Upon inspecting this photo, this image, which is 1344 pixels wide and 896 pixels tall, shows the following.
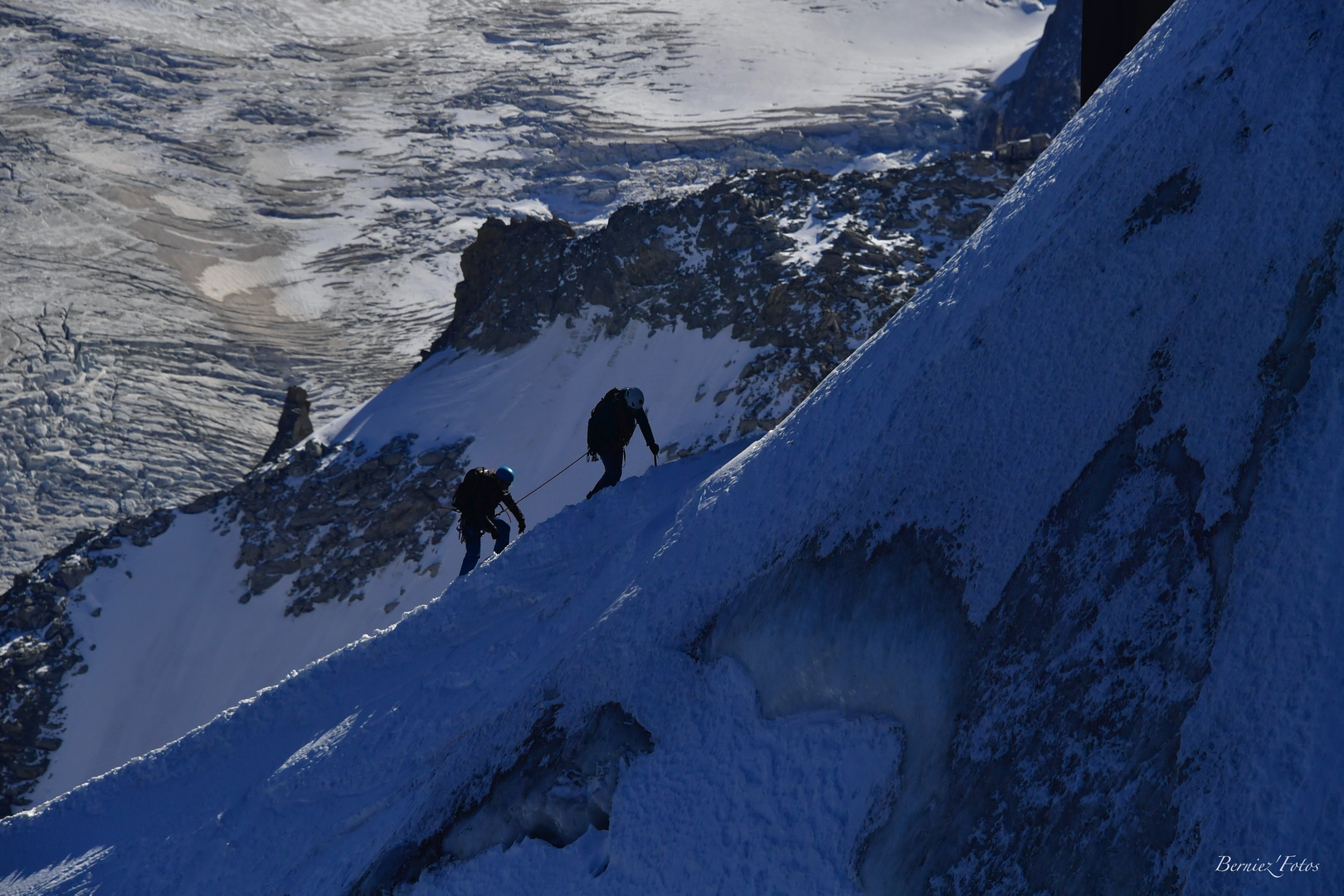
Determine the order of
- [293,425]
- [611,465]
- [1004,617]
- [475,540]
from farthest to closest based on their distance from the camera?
[293,425] → [475,540] → [611,465] → [1004,617]

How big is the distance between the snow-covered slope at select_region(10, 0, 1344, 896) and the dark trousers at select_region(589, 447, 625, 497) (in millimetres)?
1312

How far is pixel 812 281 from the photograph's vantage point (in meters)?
25.1

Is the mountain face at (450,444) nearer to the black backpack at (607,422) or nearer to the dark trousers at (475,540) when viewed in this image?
the dark trousers at (475,540)

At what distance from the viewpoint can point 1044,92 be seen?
74438 millimetres

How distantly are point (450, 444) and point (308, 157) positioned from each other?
6575cm

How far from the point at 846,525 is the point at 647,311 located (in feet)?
77.2

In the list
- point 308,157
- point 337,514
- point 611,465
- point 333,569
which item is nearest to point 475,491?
point 611,465

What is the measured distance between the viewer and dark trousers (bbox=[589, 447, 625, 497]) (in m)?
9.40

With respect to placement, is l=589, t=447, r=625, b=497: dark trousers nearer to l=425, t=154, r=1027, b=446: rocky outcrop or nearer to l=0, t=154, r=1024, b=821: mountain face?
l=425, t=154, r=1027, b=446: rocky outcrop

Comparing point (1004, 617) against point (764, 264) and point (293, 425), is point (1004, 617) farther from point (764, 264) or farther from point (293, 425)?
point (293, 425)

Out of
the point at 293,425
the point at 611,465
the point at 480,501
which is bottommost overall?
the point at 293,425

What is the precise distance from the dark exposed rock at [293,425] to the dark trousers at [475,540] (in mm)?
25767
